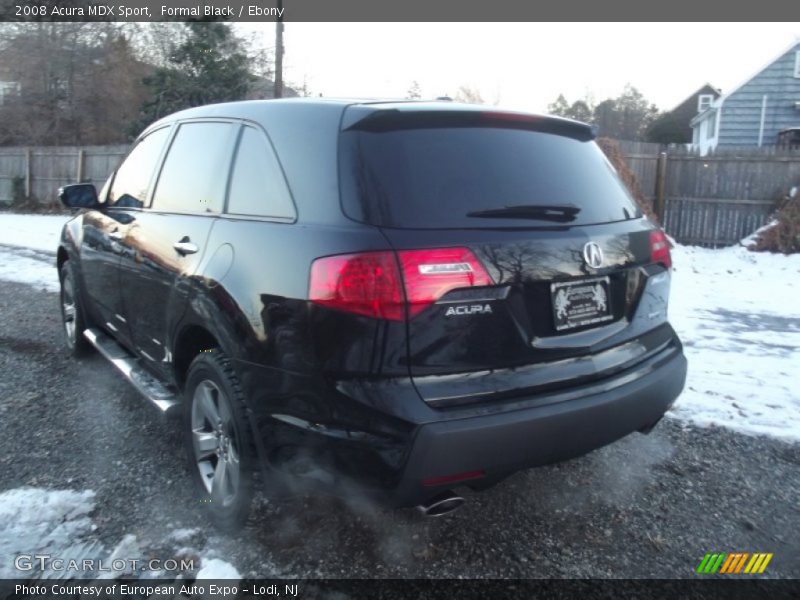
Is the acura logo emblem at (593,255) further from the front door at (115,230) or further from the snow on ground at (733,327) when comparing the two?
the front door at (115,230)

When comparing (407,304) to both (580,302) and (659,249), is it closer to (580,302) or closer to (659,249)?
(580,302)

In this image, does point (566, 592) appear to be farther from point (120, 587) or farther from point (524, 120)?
point (524, 120)

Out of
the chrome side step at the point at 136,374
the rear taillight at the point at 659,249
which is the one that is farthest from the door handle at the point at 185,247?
the rear taillight at the point at 659,249

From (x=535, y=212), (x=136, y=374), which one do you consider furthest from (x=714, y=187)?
(x=136, y=374)

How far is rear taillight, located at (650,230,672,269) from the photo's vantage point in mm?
3000

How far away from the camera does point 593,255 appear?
8.51 ft

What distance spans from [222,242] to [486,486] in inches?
58.4

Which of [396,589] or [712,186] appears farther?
[712,186]

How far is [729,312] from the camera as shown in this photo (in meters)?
7.41

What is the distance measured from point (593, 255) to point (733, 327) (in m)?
4.86

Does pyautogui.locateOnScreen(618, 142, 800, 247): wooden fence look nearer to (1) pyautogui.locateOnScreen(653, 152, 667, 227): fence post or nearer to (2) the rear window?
(1) pyautogui.locateOnScreen(653, 152, 667, 227): fence post

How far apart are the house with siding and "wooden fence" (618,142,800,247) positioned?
31.9 feet

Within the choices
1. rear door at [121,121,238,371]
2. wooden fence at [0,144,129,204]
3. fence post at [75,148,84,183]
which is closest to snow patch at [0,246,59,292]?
rear door at [121,121,238,371]

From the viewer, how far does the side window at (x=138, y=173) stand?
3947 millimetres
